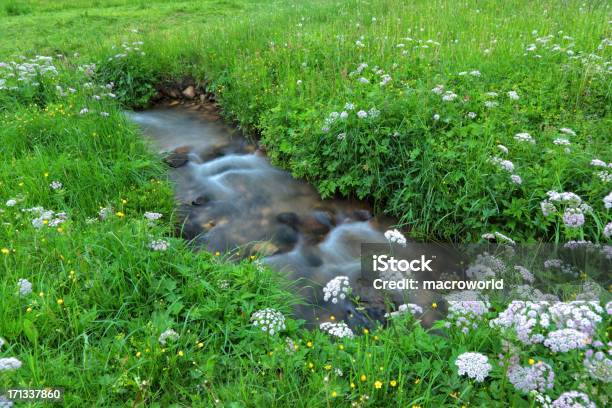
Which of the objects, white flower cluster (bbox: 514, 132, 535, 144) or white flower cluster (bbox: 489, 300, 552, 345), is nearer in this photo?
white flower cluster (bbox: 489, 300, 552, 345)

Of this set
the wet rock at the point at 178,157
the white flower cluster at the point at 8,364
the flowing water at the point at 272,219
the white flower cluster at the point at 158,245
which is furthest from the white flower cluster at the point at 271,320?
the wet rock at the point at 178,157

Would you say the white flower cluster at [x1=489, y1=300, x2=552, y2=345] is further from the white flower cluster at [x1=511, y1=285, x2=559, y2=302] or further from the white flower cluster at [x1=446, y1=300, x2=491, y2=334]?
the white flower cluster at [x1=511, y1=285, x2=559, y2=302]

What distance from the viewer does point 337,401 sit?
2883mm

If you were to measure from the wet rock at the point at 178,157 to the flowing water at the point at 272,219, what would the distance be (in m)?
0.02

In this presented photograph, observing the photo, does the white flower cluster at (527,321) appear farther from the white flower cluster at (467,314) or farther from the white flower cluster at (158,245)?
the white flower cluster at (158,245)

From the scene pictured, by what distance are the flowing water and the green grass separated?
1.01ft

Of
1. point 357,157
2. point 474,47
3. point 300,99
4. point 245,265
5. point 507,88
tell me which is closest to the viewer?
point 245,265

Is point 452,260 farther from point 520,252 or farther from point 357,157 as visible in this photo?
point 357,157

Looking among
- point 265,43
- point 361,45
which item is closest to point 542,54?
point 361,45

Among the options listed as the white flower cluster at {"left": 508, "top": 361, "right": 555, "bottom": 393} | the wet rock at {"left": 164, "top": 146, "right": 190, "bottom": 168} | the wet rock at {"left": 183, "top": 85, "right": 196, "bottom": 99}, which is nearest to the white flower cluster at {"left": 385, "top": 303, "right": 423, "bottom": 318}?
the white flower cluster at {"left": 508, "top": 361, "right": 555, "bottom": 393}

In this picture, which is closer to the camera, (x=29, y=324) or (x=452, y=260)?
(x=29, y=324)

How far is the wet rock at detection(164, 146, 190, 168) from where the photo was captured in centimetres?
703

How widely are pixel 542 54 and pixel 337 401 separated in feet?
21.1

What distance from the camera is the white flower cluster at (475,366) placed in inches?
99.9
